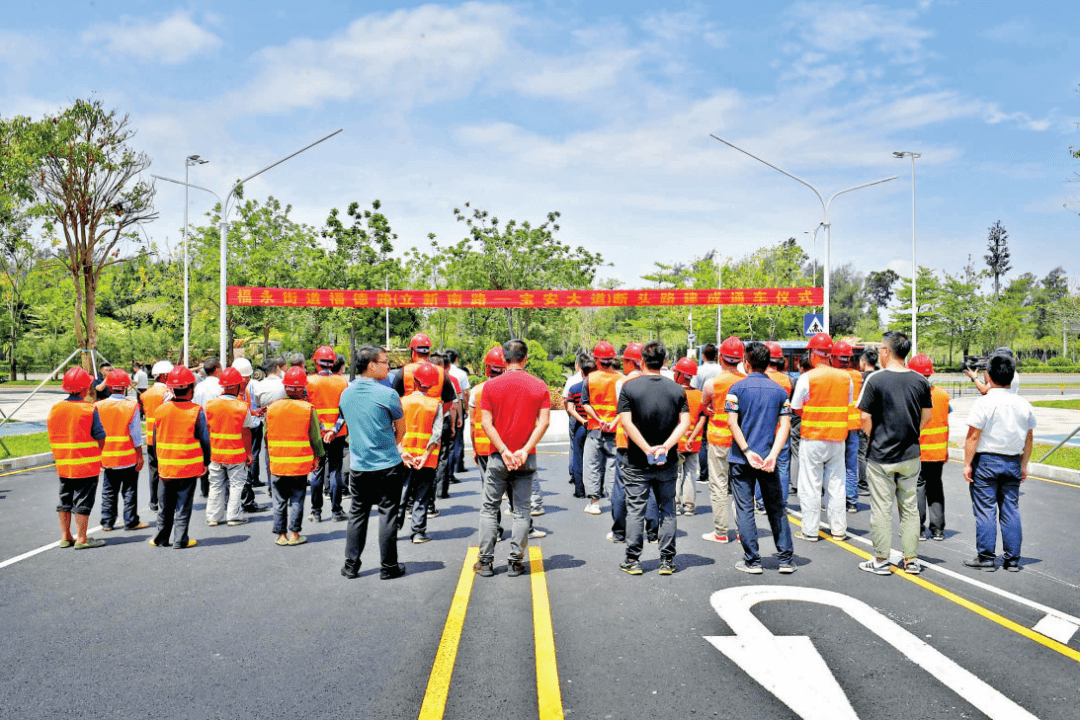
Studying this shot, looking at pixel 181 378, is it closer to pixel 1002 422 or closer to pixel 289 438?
pixel 289 438

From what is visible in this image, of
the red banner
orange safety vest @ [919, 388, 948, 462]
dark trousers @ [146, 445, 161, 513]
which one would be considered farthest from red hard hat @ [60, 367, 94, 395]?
the red banner

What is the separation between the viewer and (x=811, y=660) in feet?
13.7

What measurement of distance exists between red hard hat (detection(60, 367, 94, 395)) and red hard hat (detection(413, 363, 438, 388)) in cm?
317

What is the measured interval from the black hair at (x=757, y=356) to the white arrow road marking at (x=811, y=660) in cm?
194

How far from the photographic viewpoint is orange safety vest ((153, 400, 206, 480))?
687 cm

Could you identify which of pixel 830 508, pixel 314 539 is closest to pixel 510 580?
pixel 314 539

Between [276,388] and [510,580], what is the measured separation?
164 inches

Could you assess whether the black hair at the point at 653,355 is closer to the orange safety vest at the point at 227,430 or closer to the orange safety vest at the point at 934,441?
the orange safety vest at the point at 934,441

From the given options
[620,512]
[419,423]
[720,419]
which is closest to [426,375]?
[419,423]

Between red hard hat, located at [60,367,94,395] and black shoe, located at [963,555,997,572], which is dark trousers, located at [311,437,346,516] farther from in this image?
black shoe, located at [963,555,997,572]

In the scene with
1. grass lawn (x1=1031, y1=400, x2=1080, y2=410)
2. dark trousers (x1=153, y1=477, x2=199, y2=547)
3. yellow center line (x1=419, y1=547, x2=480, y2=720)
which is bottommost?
grass lawn (x1=1031, y1=400, x2=1080, y2=410)

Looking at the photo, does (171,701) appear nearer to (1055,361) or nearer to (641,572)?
(641,572)

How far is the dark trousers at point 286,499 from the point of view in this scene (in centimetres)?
707

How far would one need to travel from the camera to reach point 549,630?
4.64 meters
